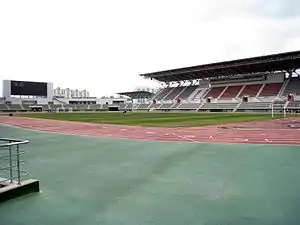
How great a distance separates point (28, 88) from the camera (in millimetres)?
93125

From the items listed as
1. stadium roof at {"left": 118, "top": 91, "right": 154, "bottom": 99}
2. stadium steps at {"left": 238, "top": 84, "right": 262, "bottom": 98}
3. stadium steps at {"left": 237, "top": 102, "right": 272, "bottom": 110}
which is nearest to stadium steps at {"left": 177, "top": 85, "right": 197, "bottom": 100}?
stadium steps at {"left": 238, "top": 84, "right": 262, "bottom": 98}

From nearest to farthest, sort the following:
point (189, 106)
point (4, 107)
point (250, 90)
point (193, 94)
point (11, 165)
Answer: point (11, 165) → point (250, 90) → point (189, 106) → point (193, 94) → point (4, 107)

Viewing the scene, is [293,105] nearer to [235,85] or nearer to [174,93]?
[235,85]

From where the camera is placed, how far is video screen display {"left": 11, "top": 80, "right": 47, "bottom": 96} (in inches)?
3563

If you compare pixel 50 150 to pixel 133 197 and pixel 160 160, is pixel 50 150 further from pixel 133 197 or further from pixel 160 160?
pixel 133 197

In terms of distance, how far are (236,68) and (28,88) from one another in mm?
59153

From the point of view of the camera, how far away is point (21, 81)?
9169cm

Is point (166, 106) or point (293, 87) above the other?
point (293, 87)

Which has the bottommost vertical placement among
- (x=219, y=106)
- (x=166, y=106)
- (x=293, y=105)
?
(x=166, y=106)

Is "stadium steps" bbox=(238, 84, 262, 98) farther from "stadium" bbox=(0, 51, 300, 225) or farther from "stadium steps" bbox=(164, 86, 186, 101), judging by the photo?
"stadium" bbox=(0, 51, 300, 225)

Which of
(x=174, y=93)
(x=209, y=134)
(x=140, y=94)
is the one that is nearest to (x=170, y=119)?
(x=209, y=134)

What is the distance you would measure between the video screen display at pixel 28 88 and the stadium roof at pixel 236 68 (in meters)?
31.8

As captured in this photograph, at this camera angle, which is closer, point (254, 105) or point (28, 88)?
point (254, 105)

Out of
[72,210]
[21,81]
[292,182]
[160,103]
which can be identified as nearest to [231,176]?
[292,182]
